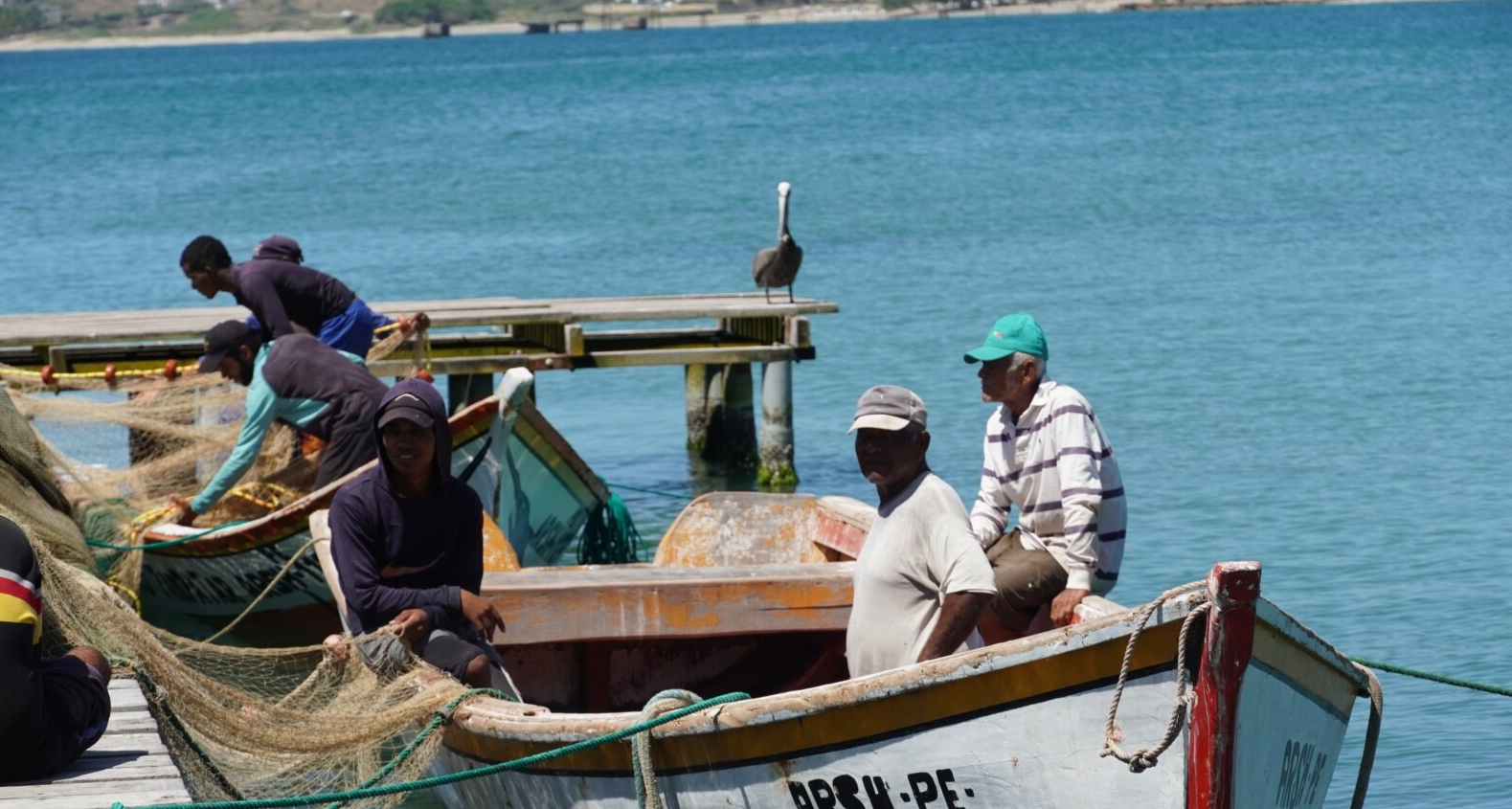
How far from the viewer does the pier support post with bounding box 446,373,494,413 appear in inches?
609

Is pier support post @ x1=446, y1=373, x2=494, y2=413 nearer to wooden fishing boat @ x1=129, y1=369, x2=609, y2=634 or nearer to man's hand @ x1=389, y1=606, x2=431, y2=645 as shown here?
wooden fishing boat @ x1=129, y1=369, x2=609, y2=634

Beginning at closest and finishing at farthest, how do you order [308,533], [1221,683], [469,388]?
[1221,683]
[308,533]
[469,388]

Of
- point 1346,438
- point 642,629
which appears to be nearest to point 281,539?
point 642,629

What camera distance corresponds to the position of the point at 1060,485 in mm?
6457

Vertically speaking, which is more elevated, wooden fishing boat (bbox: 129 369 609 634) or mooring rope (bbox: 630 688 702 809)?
mooring rope (bbox: 630 688 702 809)

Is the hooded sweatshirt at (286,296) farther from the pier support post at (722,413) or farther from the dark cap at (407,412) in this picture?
the pier support post at (722,413)

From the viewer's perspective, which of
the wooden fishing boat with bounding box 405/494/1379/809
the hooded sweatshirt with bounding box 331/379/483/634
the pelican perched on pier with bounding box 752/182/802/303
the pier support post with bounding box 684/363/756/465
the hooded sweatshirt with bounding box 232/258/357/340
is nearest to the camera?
the wooden fishing boat with bounding box 405/494/1379/809

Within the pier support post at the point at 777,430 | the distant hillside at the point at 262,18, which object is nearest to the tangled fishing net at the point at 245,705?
the pier support post at the point at 777,430

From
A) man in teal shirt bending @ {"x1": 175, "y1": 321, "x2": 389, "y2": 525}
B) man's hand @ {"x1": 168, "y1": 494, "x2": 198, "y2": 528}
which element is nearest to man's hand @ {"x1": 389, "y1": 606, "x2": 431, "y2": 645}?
man in teal shirt bending @ {"x1": 175, "y1": 321, "x2": 389, "y2": 525}

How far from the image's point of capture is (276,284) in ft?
35.4

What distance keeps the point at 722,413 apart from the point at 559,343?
2088 mm

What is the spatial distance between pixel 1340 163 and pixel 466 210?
1739cm

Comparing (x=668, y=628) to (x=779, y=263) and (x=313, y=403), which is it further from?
(x=779, y=263)

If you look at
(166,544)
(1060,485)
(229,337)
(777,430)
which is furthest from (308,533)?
(777,430)
